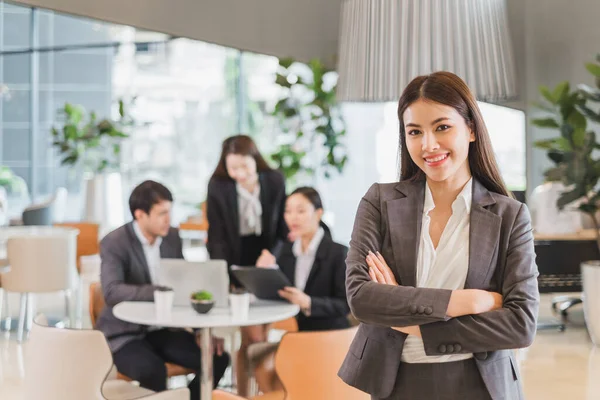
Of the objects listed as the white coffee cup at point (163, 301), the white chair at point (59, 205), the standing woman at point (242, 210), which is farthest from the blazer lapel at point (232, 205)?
the white chair at point (59, 205)

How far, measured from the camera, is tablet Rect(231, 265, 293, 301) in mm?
3998

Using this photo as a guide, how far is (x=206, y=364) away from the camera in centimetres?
401

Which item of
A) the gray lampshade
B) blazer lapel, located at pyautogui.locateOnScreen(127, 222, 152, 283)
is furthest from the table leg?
the gray lampshade

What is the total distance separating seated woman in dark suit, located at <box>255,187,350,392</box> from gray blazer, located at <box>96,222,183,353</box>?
0.63 meters

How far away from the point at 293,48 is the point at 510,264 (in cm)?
669

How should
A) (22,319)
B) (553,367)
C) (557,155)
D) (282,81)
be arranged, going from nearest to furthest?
(553,367) → (557,155) → (22,319) → (282,81)

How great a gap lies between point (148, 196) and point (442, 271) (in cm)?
269

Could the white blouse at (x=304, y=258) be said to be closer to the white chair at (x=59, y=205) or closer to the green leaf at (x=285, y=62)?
the green leaf at (x=285, y=62)

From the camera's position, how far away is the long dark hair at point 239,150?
16.0 feet

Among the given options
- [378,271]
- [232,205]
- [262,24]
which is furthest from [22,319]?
[378,271]

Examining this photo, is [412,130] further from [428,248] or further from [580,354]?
[580,354]

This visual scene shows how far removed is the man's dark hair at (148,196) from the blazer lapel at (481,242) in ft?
8.81

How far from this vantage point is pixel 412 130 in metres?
2.02

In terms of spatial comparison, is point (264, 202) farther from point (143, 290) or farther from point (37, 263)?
point (37, 263)
